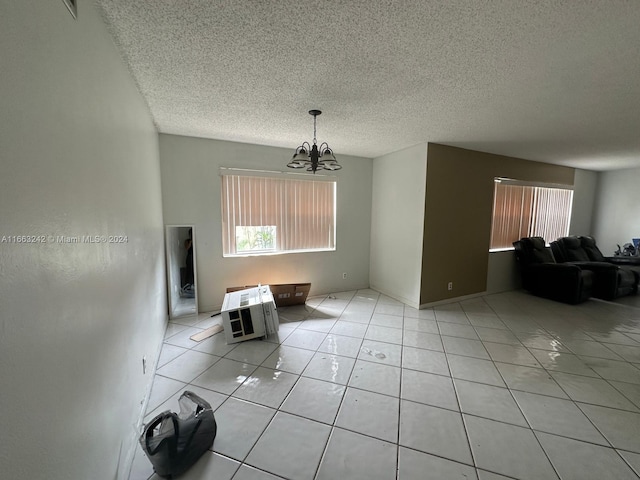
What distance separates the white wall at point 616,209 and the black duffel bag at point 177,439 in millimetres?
8195

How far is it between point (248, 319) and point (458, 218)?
11.2ft

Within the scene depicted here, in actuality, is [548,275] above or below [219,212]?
below

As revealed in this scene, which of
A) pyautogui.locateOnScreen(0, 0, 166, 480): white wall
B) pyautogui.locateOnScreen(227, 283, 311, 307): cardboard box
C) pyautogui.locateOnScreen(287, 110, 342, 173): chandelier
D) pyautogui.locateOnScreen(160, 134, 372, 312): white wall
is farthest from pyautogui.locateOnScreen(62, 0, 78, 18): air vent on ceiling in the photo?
pyautogui.locateOnScreen(227, 283, 311, 307): cardboard box

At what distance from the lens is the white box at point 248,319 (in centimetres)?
275

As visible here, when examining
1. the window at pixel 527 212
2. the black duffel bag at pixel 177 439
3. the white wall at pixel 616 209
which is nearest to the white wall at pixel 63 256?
the black duffel bag at pixel 177 439

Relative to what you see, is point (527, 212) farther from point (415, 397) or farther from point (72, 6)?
point (72, 6)

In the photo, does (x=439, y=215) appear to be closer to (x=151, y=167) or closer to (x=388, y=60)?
(x=388, y=60)

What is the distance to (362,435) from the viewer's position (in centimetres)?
164

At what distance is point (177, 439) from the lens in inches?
54.5

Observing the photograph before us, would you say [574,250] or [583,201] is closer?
[574,250]

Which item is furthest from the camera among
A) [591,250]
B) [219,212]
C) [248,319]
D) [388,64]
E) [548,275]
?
[591,250]

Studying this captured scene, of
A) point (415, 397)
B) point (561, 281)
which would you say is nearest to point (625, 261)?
point (561, 281)

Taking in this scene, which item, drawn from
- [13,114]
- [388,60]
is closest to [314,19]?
[388,60]

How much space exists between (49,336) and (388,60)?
7.16 ft
